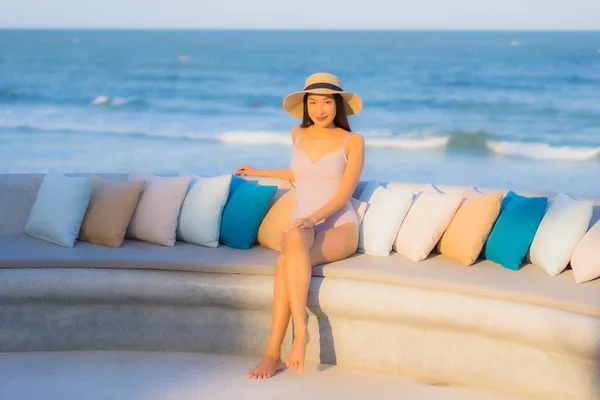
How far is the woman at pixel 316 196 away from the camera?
3514 mm

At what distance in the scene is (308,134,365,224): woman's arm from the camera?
12.5 feet

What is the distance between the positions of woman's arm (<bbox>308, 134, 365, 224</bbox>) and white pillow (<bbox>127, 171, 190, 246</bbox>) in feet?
2.35

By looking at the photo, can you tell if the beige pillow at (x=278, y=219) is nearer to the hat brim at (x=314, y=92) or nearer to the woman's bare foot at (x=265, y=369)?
the hat brim at (x=314, y=92)

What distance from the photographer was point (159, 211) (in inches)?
163

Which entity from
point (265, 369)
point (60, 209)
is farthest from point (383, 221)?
point (60, 209)

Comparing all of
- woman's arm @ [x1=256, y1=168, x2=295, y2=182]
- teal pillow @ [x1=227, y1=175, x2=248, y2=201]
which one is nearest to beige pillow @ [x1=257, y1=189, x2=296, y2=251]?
woman's arm @ [x1=256, y1=168, x2=295, y2=182]

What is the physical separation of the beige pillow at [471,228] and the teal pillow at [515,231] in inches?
1.6

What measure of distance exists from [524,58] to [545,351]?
59.1 ft

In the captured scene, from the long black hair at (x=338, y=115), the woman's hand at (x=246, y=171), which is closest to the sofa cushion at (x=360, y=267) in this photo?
the woman's hand at (x=246, y=171)

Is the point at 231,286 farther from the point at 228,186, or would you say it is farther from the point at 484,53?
the point at 484,53

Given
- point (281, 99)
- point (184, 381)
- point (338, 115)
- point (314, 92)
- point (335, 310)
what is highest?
point (314, 92)

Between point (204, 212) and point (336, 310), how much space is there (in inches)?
33.7

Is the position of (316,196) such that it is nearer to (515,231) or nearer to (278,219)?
(278,219)

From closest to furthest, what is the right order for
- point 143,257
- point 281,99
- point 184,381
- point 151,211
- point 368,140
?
point 184,381
point 143,257
point 151,211
point 368,140
point 281,99
